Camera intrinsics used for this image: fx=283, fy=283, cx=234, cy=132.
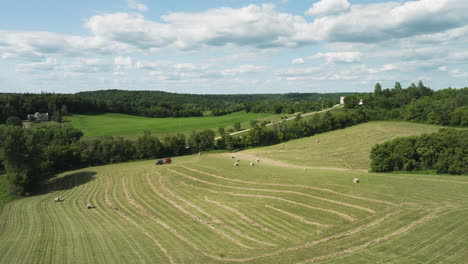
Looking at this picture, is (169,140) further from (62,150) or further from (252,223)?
(252,223)

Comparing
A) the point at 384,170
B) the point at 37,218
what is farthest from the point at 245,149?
the point at 37,218

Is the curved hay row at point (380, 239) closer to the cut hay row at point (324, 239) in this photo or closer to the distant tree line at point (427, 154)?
the cut hay row at point (324, 239)

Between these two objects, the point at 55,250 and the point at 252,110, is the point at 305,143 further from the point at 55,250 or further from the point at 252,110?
the point at 252,110

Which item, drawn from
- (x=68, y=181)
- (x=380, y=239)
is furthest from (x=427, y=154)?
(x=68, y=181)

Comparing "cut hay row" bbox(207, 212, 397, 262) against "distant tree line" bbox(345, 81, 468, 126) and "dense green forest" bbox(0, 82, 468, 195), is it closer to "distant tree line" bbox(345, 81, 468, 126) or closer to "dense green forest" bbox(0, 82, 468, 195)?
"dense green forest" bbox(0, 82, 468, 195)

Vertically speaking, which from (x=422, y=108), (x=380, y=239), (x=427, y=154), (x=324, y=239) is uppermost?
(x=422, y=108)

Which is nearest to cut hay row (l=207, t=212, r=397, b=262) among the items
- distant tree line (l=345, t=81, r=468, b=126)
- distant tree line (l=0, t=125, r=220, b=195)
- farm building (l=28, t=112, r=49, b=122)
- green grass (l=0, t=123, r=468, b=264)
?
→ green grass (l=0, t=123, r=468, b=264)

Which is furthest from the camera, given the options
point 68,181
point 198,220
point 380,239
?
point 68,181

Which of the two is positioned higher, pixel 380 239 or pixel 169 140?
pixel 169 140
